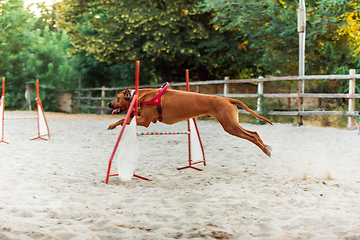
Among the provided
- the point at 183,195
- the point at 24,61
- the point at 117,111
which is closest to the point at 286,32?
the point at 117,111

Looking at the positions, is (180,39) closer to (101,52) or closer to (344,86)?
(101,52)

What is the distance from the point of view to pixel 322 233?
2.75m

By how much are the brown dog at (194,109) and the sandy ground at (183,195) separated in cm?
66

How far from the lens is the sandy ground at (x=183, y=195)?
9.21ft

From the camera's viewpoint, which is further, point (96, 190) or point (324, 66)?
point (324, 66)

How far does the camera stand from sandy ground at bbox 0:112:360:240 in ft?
9.21

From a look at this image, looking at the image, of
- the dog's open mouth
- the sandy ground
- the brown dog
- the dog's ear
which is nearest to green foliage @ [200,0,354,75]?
the sandy ground

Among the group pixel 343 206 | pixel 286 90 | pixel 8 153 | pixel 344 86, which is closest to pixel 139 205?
pixel 343 206

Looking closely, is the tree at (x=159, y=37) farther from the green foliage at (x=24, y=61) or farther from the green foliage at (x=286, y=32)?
the green foliage at (x=24, y=61)

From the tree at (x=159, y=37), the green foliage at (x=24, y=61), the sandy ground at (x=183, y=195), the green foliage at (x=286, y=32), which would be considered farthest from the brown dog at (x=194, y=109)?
the green foliage at (x=24, y=61)

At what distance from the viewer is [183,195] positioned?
12.8ft

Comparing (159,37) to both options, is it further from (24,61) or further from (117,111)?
(24,61)

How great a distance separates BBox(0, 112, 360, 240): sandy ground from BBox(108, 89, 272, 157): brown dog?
0.66 meters

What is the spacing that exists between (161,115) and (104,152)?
230 cm
